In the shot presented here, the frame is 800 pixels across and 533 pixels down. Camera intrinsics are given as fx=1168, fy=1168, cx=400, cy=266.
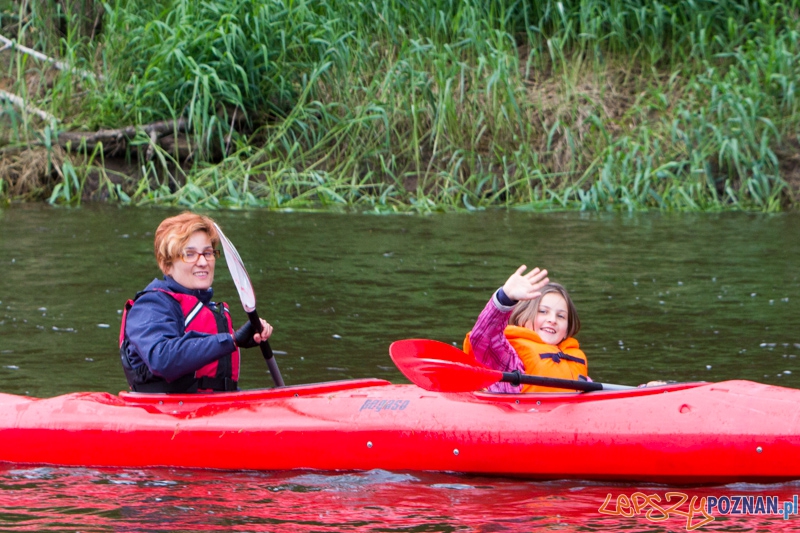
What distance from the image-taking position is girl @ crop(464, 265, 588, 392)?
3.70 m

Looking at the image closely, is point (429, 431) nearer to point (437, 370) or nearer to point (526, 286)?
point (437, 370)

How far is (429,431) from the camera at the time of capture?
3498mm

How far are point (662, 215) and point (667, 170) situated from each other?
1.95 feet

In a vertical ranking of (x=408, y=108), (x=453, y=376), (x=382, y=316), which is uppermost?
(x=408, y=108)

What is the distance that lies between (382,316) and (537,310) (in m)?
1.97

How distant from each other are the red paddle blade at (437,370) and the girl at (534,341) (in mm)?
109

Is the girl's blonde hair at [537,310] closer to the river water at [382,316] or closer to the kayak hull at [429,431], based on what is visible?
the kayak hull at [429,431]

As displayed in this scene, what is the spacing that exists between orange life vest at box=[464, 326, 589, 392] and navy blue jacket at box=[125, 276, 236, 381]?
820 millimetres

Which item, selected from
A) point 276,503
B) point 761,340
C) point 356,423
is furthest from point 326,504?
point 761,340

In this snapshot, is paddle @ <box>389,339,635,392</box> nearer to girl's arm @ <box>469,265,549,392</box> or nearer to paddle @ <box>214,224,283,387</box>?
girl's arm @ <box>469,265,549,392</box>

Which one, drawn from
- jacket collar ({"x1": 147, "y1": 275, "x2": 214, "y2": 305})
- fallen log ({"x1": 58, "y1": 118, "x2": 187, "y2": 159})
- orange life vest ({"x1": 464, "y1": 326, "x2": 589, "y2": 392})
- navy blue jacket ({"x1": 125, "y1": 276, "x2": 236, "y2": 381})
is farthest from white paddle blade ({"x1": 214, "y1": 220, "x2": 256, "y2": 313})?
fallen log ({"x1": 58, "y1": 118, "x2": 187, "y2": 159})

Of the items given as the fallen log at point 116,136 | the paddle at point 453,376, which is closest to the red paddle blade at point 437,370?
the paddle at point 453,376

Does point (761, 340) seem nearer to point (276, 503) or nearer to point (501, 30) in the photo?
point (276, 503)

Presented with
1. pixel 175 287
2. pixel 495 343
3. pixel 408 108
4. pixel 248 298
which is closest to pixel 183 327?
pixel 175 287
